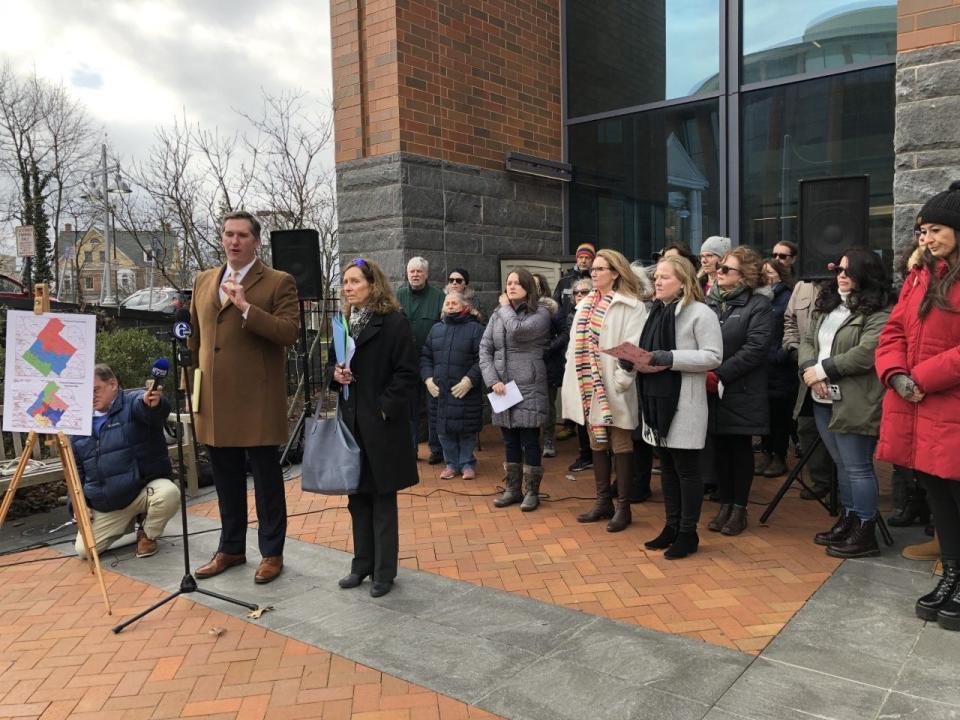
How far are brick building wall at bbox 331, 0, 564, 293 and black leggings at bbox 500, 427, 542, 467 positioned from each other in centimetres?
265

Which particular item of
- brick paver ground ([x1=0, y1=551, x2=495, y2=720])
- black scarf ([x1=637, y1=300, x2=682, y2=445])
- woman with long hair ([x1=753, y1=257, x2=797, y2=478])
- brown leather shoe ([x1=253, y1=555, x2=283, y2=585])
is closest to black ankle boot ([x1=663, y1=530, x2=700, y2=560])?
black scarf ([x1=637, y1=300, x2=682, y2=445])

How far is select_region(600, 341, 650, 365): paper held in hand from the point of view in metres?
4.39

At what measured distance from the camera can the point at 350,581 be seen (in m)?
4.26

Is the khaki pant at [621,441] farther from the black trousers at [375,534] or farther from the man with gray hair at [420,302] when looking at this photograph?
the man with gray hair at [420,302]

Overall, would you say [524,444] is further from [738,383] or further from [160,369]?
[160,369]

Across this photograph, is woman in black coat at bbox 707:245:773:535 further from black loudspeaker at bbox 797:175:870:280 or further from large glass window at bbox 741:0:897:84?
large glass window at bbox 741:0:897:84

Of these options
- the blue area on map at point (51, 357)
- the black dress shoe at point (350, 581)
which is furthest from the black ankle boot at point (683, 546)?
the blue area on map at point (51, 357)

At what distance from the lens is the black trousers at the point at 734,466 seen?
4.99m

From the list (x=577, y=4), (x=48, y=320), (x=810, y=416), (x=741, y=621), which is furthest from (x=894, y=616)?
(x=577, y=4)

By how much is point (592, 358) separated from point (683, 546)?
4.42ft

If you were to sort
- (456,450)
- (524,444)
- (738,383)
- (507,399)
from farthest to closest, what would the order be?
1. (456,450)
2. (524,444)
3. (507,399)
4. (738,383)

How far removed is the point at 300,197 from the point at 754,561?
862 centimetres

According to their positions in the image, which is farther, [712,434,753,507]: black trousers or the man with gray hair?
the man with gray hair

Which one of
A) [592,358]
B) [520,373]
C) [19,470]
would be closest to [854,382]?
[592,358]
